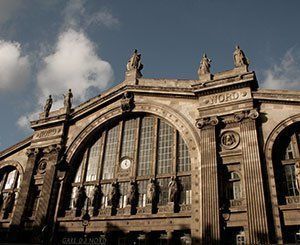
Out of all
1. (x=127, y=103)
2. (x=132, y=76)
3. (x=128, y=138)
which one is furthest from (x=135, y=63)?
(x=128, y=138)

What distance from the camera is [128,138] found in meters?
29.4

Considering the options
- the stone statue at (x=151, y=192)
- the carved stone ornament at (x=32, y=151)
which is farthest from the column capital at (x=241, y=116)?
the carved stone ornament at (x=32, y=151)

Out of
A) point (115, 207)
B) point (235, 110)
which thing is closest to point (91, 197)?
point (115, 207)

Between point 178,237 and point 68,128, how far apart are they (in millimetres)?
14673

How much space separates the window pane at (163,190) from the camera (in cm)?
2502

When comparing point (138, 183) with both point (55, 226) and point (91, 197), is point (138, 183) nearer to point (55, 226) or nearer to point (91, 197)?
point (91, 197)

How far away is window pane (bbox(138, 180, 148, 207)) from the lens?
84.3 feet

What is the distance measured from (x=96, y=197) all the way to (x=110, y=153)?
3.98m

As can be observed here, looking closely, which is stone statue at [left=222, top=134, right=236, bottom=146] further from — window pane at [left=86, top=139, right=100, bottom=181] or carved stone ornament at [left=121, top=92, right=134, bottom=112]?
window pane at [left=86, top=139, right=100, bottom=181]

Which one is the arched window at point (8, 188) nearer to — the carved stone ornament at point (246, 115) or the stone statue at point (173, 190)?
the stone statue at point (173, 190)

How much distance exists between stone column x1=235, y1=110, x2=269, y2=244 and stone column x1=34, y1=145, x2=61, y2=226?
15.7m

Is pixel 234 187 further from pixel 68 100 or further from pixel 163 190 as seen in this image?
pixel 68 100

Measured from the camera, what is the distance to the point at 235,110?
24.8 m

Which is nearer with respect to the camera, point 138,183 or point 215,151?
point 215,151
